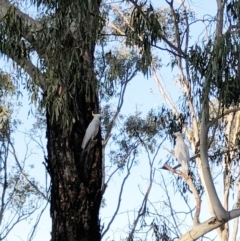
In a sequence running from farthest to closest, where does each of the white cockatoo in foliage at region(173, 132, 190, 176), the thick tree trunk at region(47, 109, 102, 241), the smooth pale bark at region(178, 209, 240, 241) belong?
the white cockatoo in foliage at region(173, 132, 190, 176) → the smooth pale bark at region(178, 209, 240, 241) → the thick tree trunk at region(47, 109, 102, 241)

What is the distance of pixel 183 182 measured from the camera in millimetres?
6590

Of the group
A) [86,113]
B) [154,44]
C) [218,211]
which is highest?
[154,44]

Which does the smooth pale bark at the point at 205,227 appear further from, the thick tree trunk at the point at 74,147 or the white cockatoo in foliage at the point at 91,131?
the white cockatoo in foliage at the point at 91,131

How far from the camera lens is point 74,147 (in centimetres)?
480

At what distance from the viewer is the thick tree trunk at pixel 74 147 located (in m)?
4.63

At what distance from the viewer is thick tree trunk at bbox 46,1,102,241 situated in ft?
15.2

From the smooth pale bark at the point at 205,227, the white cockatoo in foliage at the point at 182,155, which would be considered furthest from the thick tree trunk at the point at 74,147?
the white cockatoo in foliage at the point at 182,155

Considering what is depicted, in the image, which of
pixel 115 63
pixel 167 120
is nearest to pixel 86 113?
pixel 115 63

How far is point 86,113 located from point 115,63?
564mm

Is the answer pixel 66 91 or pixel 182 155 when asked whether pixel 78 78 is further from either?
pixel 182 155

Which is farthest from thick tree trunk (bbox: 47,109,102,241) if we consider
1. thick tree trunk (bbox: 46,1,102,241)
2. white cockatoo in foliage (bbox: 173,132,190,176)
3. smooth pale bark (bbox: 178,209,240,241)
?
white cockatoo in foliage (bbox: 173,132,190,176)

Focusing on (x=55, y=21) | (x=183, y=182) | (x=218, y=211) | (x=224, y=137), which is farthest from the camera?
(x=224, y=137)

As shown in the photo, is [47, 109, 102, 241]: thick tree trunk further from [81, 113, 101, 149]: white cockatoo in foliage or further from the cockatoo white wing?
the cockatoo white wing

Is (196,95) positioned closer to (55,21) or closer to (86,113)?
(86,113)
